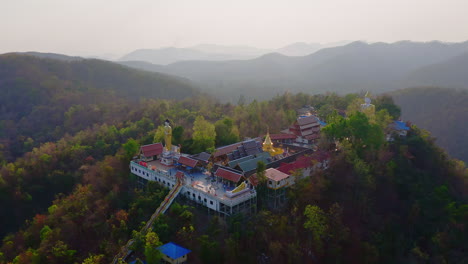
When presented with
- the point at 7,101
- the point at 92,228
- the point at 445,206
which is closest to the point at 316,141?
the point at 445,206

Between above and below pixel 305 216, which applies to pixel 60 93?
below

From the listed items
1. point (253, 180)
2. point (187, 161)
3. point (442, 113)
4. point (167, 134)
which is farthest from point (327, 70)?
point (253, 180)

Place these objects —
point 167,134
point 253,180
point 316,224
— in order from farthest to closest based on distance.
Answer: point 167,134, point 253,180, point 316,224

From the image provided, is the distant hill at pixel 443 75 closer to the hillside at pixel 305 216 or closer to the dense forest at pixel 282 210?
the dense forest at pixel 282 210

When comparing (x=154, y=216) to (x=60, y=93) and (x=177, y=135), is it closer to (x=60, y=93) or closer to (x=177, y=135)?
(x=177, y=135)

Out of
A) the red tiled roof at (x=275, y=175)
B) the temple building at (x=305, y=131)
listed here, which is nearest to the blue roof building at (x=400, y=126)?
the temple building at (x=305, y=131)

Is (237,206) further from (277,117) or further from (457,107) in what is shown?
(457,107)
